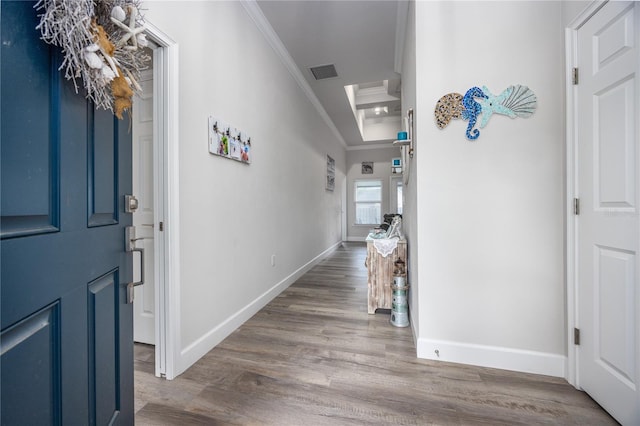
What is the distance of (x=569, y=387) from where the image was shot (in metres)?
1.58

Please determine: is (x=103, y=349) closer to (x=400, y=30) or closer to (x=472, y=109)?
(x=472, y=109)

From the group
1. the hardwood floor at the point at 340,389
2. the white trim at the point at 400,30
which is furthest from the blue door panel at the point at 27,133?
the white trim at the point at 400,30

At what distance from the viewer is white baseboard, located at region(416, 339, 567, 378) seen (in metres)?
1.69

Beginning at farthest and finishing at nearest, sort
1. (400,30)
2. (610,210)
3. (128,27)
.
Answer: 1. (400,30)
2. (610,210)
3. (128,27)

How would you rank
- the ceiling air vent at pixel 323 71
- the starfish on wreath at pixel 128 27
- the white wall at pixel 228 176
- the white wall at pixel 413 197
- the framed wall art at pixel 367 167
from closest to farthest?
the starfish on wreath at pixel 128 27
the white wall at pixel 228 176
the white wall at pixel 413 197
the ceiling air vent at pixel 323 71
the framed wall art at pixel 367 167

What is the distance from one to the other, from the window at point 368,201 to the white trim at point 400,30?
4844mm

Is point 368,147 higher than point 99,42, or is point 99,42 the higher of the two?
point 368,147

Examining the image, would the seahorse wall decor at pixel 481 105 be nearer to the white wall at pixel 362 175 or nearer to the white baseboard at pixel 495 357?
the white baseboard at pixel 495 357

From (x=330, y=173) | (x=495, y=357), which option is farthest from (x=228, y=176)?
(x=330, y=173)

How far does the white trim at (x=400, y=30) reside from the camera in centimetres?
262

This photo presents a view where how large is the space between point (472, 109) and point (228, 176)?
193cm

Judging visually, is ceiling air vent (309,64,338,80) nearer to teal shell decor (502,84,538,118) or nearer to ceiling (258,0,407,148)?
ceiling (258,0,407,148)

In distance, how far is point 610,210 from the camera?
4.50 feet

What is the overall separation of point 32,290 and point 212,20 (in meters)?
2.26
